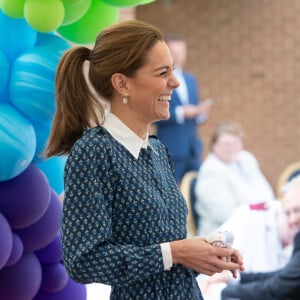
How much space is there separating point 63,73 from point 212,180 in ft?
11.4

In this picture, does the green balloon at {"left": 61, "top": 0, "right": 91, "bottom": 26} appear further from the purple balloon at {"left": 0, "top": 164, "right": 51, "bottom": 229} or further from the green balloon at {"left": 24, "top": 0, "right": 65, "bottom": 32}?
the purple balloon at {"left": 0, "top": 164, "right": 51, "bottom": 229}

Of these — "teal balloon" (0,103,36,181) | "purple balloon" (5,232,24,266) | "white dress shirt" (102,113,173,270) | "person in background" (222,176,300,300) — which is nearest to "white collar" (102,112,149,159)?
"white dress shirt" (102,113,173,270)

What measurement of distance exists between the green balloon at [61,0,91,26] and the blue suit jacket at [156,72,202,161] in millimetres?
3758

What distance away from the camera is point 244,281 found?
306 centimetres

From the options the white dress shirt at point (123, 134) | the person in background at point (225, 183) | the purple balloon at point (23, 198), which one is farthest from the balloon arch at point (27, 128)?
the person in background at point (225, 183)

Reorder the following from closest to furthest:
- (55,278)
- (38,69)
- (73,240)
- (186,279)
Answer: (73,240)
(186,279)
(38,69)
(55,278)

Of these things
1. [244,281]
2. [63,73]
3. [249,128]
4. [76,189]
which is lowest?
[244,281]

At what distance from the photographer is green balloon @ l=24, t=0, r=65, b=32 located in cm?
223

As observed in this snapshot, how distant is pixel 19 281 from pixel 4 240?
186 mm

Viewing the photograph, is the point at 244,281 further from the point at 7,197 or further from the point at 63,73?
the point at 63,73

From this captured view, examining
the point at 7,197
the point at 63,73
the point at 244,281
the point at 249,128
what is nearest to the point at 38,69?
the point at 7,197

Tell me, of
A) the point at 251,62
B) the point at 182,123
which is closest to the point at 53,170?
the point at 182,123

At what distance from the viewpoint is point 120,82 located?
1.71 meters

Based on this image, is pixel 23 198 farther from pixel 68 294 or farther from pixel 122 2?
pixel 122 2
